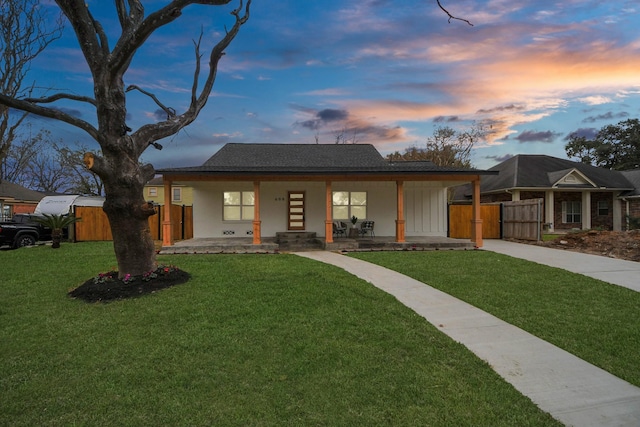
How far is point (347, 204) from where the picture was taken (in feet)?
50.9

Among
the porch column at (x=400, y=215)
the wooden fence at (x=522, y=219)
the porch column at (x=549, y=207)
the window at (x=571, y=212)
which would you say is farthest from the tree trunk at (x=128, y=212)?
the window at (x=571, y=212)

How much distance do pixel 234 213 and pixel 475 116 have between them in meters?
27.4

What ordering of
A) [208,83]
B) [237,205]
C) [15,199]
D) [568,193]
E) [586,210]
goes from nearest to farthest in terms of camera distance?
1. [208,83]
2. [237,205]
3. [586,210]
4. [568,193]
5. [15,199]

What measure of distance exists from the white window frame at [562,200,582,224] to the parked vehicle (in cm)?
2868

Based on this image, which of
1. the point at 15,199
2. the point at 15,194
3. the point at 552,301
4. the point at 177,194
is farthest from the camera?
the point at 177,194

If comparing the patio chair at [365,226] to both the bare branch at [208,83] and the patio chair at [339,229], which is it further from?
the bare branch at [208,83]

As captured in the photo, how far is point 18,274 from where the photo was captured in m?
7.96

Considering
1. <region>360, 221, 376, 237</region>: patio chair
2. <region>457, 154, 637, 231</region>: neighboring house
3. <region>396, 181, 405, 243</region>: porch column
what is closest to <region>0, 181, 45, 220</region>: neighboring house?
<region>360, 221, 376, 237</region>: patio chair

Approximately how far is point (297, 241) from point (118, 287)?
321 inches

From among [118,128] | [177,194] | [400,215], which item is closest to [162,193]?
[177,194]

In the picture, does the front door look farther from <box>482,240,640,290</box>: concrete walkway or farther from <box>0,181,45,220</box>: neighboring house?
<box>0,181,45,220</box>: neighboring house

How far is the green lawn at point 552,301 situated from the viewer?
3.99 metres

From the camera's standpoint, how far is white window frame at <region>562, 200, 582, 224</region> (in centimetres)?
2173

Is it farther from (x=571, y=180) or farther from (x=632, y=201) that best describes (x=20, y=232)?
(x=632, y=201)
